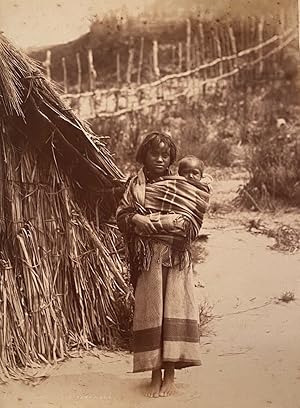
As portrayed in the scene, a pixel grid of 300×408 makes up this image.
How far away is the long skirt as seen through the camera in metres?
1.87

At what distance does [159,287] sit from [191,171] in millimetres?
296

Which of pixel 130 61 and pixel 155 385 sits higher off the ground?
pixel 130 61

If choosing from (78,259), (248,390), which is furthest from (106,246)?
(248,390)

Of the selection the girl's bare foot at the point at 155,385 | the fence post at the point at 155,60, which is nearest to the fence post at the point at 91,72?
the fence post at the point at 155,60

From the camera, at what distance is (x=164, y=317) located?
1.88m

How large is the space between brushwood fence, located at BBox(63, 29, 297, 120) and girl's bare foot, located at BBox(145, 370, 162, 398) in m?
0.65

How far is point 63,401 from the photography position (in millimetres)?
1867

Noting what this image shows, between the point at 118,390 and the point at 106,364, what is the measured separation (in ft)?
0.22

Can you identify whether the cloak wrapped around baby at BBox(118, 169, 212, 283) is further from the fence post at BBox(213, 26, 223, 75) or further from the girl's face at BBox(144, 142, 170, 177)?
the fence post at BBox(213, 26, 223, 75)

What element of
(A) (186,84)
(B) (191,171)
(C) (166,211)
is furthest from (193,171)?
(A) (186,84)

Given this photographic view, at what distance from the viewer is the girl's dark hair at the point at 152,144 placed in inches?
76.0

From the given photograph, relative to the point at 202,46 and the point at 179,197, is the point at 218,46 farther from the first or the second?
the point at 179,197

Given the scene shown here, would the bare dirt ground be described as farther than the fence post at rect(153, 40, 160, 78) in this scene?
No

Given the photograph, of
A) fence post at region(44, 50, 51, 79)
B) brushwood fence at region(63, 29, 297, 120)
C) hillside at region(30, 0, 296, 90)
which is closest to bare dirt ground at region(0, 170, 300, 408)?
brushwood fence at region(63, 29, 297, 120)
